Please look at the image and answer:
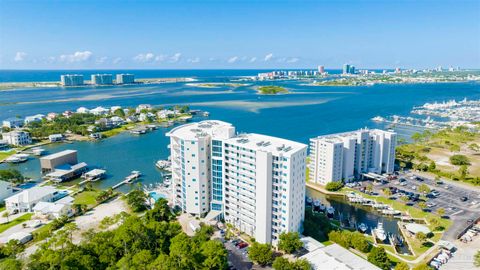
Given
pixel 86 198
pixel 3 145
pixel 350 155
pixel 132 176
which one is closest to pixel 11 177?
pixel 86 198

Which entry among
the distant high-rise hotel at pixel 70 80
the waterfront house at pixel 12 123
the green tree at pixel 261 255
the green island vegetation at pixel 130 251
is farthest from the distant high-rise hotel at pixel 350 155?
the distant high-rise hotel at pixel 70 80

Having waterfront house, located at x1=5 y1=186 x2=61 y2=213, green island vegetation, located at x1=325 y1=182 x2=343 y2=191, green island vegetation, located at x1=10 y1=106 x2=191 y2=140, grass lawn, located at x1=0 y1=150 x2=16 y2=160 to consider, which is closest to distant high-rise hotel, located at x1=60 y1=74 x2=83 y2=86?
green island vegetation, located at x1=10 y1=106 x2=191 y2=140

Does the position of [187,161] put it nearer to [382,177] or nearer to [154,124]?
[382,177]

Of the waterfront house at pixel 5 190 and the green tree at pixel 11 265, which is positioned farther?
the waterfront house at pixel 5 190

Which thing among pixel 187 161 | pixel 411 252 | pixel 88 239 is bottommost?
pixel 411 252

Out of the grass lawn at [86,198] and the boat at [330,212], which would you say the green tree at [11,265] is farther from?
the boat at [330,212]

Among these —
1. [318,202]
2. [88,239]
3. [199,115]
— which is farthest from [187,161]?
[199,115]

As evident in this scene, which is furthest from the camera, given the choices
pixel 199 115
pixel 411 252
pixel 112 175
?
pixel 199 115
